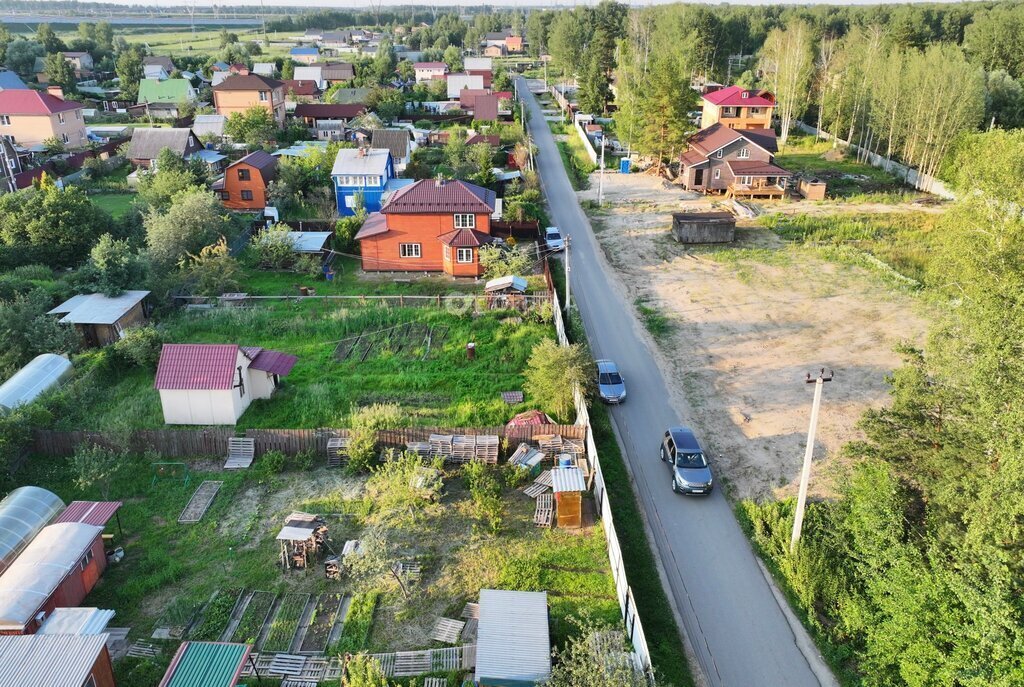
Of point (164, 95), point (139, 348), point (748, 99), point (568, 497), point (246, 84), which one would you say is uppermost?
point (246, 84)

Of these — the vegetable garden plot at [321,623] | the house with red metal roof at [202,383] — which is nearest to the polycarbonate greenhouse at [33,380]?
the house with red metal roof at [202,383]

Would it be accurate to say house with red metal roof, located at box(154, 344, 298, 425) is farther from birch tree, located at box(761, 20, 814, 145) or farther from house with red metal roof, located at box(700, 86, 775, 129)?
birch tree, located at box(761, 20, 814, 145)

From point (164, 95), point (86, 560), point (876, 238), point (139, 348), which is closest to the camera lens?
point (86, 560)

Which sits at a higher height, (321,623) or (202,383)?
(202,383)

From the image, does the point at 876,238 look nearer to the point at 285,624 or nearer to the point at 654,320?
the point at 654,320

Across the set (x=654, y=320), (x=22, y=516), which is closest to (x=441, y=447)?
(x=22, y=516)

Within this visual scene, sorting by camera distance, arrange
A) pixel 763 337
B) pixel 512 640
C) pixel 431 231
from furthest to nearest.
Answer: pixel 431 231
pixel 763 337
pixel 512 640
